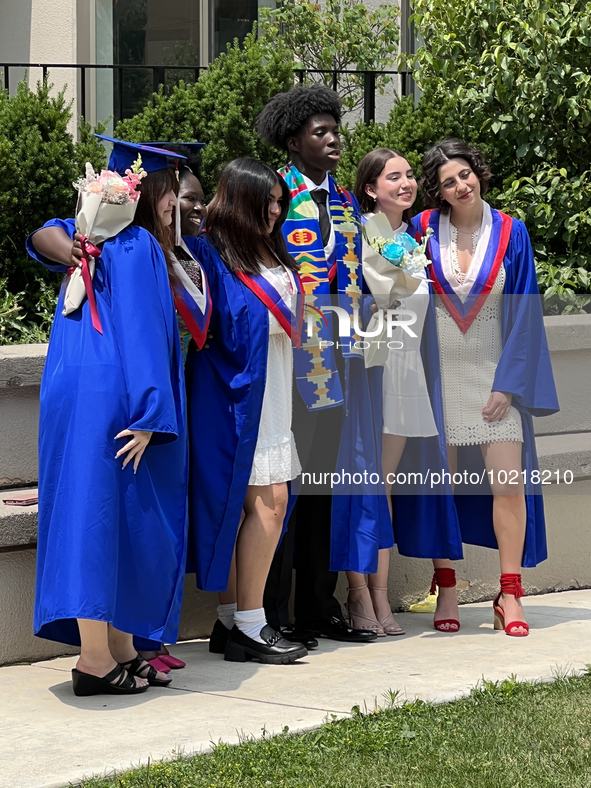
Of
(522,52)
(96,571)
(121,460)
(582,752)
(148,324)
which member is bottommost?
(582,752)

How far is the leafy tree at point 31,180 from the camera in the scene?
676 cm

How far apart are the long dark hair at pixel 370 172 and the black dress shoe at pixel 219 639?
6.41 feet

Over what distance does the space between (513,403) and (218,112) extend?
313 cm

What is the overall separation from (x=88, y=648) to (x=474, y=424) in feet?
6.90

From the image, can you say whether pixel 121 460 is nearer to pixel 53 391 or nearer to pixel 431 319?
pixel 53 391

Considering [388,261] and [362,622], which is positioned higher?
[388,261]

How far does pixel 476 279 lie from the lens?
5426 millimetres

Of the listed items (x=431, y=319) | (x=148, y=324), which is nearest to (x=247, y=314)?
(x=148, y=324)

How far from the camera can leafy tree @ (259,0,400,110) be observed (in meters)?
9.34

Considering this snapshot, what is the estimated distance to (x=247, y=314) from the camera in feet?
15.5

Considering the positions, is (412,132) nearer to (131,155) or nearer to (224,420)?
(224,420)

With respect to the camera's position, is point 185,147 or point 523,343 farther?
point 523,343

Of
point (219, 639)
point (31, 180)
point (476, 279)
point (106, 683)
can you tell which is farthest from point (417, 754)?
point (31, 180)

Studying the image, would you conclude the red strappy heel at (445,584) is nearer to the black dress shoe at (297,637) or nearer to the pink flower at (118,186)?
the black dress shoe at (297,637)
